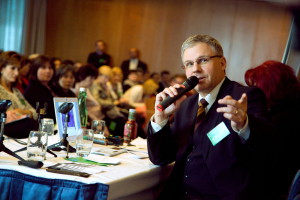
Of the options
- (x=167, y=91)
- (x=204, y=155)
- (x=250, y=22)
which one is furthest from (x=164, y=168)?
(x=250, y=22)

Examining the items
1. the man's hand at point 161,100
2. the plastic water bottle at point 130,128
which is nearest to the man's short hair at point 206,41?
the man's hand at point 161,100

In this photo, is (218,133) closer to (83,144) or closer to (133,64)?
(83,144)

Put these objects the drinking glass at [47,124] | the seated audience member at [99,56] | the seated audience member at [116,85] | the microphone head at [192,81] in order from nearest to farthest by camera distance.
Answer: the microphone head at [192,81]
the drinking glass at [47,124]
the seated audience member at [116,85]
the seated audience member at [99,56]

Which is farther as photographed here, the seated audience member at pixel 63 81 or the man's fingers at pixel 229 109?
the seated audience member at pixel 63 81

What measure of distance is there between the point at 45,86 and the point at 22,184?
2.42 m

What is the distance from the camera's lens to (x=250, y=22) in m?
8.73

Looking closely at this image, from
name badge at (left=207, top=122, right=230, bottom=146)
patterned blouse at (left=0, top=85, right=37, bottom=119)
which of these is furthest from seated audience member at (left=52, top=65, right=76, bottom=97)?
name badge at (left=207, top=122, right=230, bottom=146)

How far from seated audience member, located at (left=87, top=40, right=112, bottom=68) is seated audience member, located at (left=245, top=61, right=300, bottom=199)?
7.21 metres

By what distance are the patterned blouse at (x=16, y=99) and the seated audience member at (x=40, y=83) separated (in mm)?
120

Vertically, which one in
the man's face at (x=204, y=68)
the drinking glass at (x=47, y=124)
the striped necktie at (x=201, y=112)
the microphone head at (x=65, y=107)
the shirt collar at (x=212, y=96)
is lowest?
the drinking glass at (x=47, y=124)

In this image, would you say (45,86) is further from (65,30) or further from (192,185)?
(65,30)

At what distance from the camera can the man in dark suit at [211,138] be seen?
1.78m

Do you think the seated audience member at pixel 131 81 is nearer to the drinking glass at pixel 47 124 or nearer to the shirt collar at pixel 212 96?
the drinking glass at pixel 47 124

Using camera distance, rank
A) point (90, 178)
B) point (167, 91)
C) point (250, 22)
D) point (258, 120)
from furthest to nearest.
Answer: point (250, 22) → point (167, 91) → point (258, 120) → point (90, 178)
